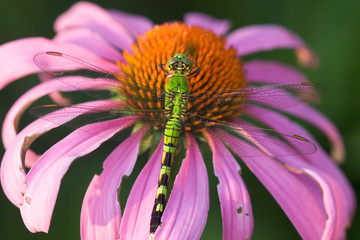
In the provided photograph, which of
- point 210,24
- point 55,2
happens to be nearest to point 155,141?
point 210,24

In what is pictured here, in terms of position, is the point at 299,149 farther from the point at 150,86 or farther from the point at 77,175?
the point at 77,175

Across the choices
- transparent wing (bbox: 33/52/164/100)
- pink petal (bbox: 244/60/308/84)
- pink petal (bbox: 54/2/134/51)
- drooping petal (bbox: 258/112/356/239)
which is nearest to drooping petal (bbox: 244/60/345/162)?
pink petal (bbox: 244/60/308/84)

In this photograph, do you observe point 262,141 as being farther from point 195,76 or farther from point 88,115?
point 88,115

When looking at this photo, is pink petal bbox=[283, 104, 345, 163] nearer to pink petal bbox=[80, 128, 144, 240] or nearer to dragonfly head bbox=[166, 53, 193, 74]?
dragonfly head bbox=[166, 53, 193, 74]

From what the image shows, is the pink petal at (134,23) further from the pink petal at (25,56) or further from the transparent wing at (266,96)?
the transparent wing at (266,96)

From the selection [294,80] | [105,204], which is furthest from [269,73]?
[105,204]

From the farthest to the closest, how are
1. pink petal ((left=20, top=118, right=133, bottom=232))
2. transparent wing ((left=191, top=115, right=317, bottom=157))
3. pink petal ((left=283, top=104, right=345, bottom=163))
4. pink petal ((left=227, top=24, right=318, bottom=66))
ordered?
pink petal ((left=227, top=24, right=318, bottom=66)) < pink petal ((left=283, top=104, right=345, bottom=163)) < transparent wing ((left=191, top=115, right=317, bottom=157)) < pink petal ((left=20, top=118, right=133, bottom=232))

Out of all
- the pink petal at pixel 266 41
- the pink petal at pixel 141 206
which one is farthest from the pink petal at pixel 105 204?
the pink petal at pixel 266 41
